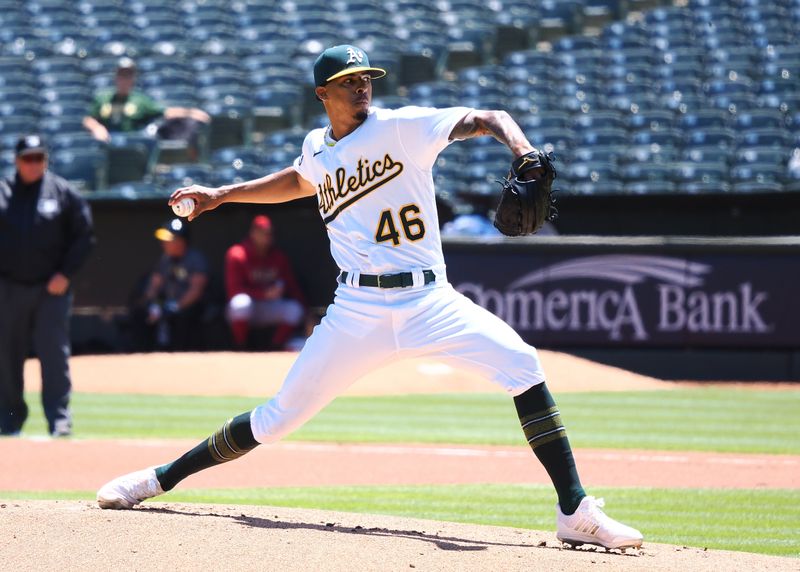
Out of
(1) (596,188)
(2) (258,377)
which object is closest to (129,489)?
(2) (258,377)

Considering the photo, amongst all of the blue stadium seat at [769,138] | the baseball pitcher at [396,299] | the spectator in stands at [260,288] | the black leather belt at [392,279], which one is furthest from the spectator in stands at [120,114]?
the black leather belt at [392,279]

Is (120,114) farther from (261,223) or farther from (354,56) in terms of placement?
(354,56)

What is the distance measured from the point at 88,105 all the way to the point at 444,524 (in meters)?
13.9

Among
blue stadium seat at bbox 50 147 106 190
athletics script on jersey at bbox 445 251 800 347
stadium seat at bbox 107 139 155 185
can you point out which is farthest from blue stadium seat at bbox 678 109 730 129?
blue stadium seat at bbox 50 147 106 190

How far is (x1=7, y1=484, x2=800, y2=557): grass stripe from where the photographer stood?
18.7ft

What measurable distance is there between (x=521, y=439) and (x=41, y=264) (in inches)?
141

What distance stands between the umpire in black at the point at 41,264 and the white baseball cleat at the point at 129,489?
364 centimetres

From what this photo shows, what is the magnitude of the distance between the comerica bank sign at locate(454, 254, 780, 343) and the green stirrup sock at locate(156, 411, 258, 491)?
8.35 m

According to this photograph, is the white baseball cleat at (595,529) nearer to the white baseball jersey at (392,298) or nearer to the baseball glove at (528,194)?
the white baseball jersey at (392,298)

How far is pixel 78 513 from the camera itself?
4.95 metres

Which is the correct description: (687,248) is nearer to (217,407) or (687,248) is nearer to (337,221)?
(217,407)

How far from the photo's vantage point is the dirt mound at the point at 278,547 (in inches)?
167

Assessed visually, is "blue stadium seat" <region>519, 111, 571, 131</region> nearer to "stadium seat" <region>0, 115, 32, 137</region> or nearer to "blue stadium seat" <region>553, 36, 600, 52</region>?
"blue stadium seat" <region>553, 36, 600, 52</region>

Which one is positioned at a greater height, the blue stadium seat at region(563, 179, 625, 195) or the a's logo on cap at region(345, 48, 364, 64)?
the a's logo on cap at region(345, 48, 364, 64)
